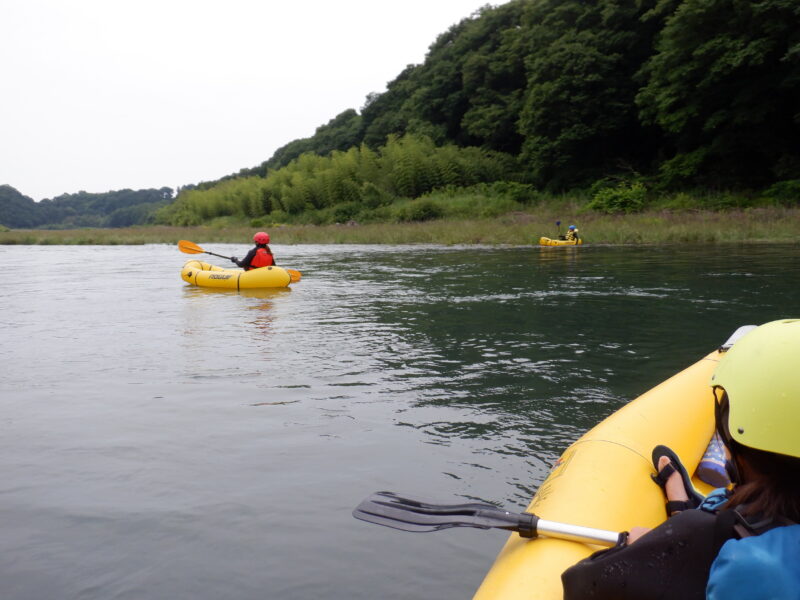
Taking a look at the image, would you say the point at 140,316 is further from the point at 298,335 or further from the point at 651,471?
the point at 651,471

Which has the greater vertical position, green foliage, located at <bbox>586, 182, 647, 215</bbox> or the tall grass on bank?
green foliage, located at <bbox>586, 182, 647, 215</bbox>

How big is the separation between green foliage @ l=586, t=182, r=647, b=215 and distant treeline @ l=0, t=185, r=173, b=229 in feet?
182

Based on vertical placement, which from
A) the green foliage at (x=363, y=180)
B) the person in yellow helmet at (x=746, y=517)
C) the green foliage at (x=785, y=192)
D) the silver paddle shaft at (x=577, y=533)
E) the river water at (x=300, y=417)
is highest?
the green foliage at (x=363, y=180)

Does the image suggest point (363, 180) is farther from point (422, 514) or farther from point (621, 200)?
point (422, 514)

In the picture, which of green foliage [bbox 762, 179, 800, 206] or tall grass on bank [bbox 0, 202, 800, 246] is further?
green foliage [bbox 762, 179, 800, 206]

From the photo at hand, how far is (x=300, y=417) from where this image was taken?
3.96m

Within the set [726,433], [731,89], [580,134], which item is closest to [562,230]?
[731,89]

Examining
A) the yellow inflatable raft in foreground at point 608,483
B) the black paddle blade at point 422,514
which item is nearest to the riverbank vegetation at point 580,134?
the yellow inflatable raft in foreground at point 608,483

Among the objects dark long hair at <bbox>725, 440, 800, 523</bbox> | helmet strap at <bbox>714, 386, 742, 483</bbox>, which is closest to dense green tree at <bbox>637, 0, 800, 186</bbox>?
helmet strap at <bbox>714, 386, 742, 483</bbox>

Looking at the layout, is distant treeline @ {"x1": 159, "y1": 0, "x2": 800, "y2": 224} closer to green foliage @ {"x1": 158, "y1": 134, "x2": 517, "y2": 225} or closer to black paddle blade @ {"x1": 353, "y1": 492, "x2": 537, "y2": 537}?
green foliage @ {"x1": 158, "y1": 134, "x2": 517, "y2": 225}

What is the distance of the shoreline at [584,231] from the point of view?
1491 cm

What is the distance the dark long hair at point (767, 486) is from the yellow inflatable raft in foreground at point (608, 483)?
51cm

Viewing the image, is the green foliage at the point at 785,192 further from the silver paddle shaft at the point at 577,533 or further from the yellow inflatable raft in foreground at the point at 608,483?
the silver paddle shaft at the point at 577,533

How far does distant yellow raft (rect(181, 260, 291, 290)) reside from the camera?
9695 mm
